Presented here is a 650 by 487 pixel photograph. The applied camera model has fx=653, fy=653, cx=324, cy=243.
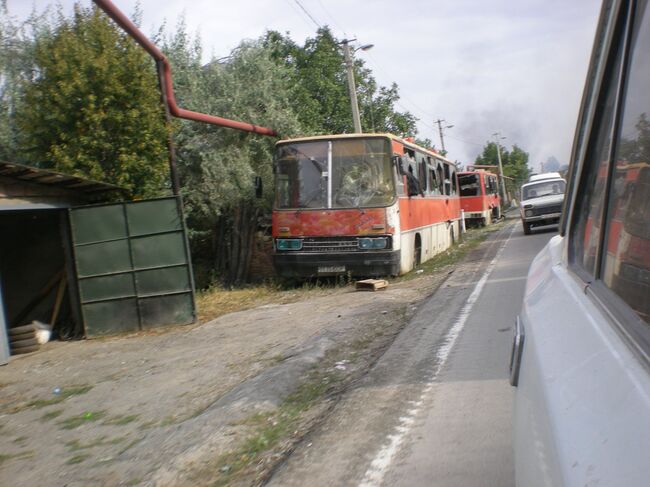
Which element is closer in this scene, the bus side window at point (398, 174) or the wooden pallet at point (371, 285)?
the wooden pallet at point (371, 285)

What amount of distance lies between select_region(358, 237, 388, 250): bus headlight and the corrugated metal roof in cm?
480

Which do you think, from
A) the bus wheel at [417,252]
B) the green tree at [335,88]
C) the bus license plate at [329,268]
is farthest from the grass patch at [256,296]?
the green tree at [335,88]

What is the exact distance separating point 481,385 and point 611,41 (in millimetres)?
4126

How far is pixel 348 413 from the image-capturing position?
5156mm

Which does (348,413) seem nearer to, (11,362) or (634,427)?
(634,427)

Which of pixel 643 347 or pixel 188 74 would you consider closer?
pixel 643 347

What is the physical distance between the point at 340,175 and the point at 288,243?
174cm

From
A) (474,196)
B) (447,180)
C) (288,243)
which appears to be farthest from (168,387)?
(474,196)

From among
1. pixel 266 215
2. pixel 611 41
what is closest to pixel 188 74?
pixel 266 215

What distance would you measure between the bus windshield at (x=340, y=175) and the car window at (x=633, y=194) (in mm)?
11212

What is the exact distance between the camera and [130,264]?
11336mm

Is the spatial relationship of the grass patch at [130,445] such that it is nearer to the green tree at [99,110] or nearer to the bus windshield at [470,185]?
the green tree at [99,110]

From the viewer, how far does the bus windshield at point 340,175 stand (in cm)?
1297

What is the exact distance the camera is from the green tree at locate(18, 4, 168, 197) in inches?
527
